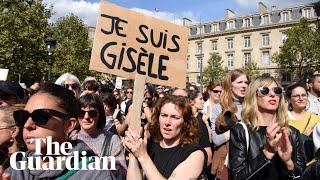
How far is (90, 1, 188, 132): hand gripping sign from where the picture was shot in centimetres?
285

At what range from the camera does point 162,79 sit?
301 centimetres

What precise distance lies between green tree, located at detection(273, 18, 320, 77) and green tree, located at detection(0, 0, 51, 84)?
2360 cm

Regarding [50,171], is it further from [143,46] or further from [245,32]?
[245,32]

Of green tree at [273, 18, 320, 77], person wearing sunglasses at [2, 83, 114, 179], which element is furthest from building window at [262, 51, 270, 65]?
person wearing sunglasses at [2, 83, 114, 179]

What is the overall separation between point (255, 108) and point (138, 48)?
1025 millimetres

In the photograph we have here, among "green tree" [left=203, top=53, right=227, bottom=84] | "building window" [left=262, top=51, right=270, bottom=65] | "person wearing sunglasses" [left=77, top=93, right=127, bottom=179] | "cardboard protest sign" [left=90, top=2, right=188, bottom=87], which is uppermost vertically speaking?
"building window" [left=262, top=51, right=270, bottom=65]

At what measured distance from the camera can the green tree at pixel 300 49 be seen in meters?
40.6

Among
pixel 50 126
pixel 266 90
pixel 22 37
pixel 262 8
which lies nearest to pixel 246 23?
pixel 262 8

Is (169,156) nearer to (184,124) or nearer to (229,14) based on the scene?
(184,124)

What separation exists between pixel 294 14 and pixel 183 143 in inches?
2413

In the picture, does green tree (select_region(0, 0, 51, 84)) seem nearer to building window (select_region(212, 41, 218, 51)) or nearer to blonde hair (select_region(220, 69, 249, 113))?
blonde hair (select_region(220, 69, 249, 113))

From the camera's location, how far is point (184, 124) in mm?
3217

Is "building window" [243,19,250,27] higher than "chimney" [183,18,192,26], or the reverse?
"chimney" [183,18,192,26]

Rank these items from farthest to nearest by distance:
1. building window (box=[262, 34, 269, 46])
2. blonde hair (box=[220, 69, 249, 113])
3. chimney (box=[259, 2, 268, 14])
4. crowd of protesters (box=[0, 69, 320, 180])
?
chimney (box=[259, 2, 268, 14]), building window (box=[262, 34, 269, 46]), blonde hair (box=[220, 69, 249, 113]), crowd of protesters (box=[0, 69, 320, 180])
